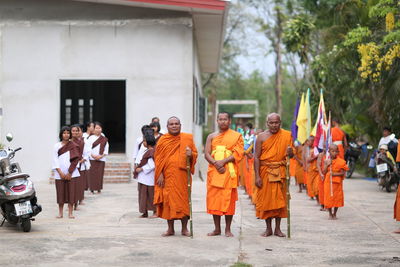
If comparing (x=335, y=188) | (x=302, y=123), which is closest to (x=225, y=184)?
(x=335, y=188)

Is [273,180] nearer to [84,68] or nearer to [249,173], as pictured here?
[249,173]

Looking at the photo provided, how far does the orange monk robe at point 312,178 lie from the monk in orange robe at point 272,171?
3.99 meters

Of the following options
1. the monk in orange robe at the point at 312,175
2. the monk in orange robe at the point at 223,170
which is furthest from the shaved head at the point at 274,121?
the monk in orange robe at the point at 312,175

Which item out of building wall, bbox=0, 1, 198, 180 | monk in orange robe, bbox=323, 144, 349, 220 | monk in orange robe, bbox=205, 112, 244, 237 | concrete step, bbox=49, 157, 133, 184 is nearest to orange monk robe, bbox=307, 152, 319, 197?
monk in orange robe, bbox=323, 144, 349, 220

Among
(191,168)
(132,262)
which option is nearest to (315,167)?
(191,168)

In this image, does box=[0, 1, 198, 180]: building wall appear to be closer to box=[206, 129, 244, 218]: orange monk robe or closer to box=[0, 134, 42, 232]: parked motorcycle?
box=[0, 134, 42, 232]: parked motorcycle

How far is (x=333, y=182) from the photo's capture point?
1027cm

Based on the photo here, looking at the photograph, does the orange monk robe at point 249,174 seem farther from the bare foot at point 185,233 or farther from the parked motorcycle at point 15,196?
the parked motorcycle at point 15,196

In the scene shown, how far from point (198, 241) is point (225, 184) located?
793mm

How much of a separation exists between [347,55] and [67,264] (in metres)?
13.0

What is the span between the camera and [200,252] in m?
7.14

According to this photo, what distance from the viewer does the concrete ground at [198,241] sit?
6.71 meters

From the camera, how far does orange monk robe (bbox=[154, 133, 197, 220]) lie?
806 cm

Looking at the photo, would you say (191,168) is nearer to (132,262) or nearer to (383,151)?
(132,262)
